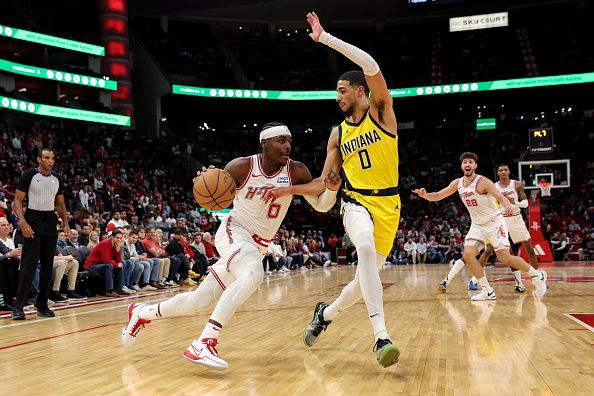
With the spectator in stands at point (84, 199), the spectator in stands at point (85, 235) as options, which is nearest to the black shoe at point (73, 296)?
the spectator in stands at point (85, 235)

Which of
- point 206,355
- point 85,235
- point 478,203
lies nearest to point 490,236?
point 478,203

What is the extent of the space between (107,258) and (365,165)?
24.1 ft

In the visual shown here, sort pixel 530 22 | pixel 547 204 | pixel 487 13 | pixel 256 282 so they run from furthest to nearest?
pixel 530 22, pixel 487 13, pixel 547 204, pixel 256 282

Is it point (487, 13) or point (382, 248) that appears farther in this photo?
point (487, 13)

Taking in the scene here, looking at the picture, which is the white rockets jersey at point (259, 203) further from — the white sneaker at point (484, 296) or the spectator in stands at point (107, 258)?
the spectator in stands at point (107, 258)

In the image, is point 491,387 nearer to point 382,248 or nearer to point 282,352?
point 382,248

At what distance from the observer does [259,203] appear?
4.69 metres

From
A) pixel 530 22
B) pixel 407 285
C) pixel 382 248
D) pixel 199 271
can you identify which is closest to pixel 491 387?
pixel 382 248

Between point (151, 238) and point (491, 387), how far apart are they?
1068cm

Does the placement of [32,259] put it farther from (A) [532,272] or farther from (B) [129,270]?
(A) [532,272]

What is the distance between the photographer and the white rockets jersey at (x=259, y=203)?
468cm

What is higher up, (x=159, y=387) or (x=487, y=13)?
(x=487, y=13)

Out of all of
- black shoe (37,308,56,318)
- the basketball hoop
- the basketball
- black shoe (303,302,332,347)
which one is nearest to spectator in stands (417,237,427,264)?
the basketball hoop

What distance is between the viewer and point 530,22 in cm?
3788
